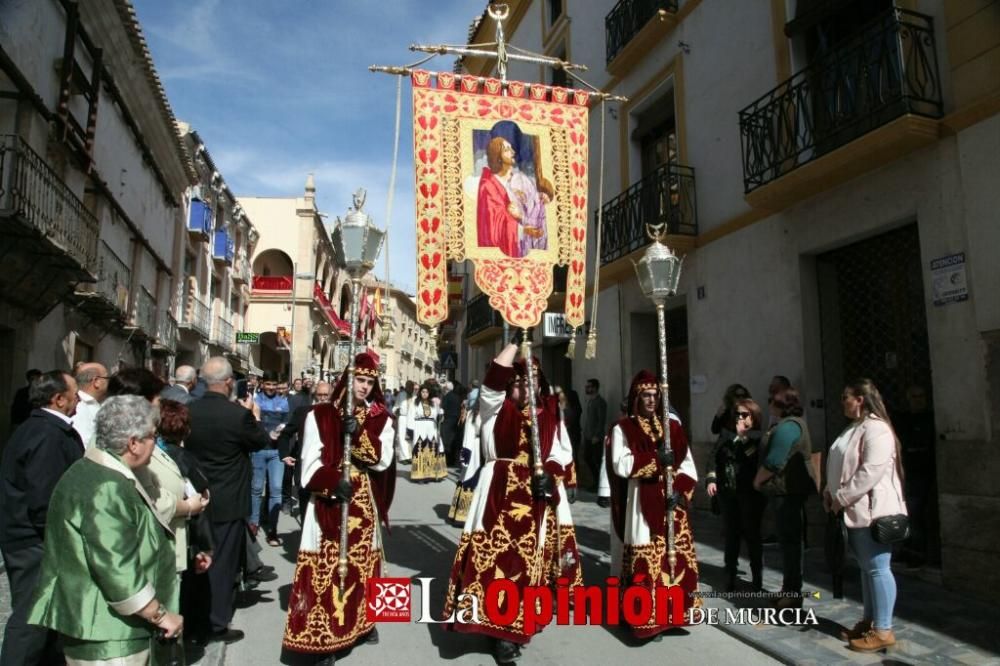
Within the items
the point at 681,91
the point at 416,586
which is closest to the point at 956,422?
the point at 416,586

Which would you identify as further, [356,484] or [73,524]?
[356,484]

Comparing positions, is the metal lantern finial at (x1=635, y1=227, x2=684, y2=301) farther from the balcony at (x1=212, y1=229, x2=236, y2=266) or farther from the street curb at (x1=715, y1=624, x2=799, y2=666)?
the balcony at (x1=212, y1=229, x2=236, y2=266)

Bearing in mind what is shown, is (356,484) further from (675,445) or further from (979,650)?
(979,650)

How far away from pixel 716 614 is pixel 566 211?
136 inches

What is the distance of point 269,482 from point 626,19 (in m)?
9.20

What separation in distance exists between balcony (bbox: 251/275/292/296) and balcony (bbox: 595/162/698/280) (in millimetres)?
27085

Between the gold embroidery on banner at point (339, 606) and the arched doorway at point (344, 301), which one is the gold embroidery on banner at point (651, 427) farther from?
the arched doorway at point (344, 301)

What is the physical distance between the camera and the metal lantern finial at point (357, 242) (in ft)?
17.0

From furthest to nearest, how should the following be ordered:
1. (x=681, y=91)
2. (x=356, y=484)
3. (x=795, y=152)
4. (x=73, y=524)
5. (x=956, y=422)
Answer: (x=681, y=91), (x=795, y=152), (x=956, y=422), (x=356, y=484), (x=73, y=524)

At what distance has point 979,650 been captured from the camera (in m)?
4.33

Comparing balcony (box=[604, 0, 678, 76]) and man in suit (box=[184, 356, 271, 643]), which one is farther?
balcony (box=[604, 0, 678, 76])

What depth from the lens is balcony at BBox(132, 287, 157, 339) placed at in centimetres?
1625

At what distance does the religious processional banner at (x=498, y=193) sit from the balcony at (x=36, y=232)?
5700mm

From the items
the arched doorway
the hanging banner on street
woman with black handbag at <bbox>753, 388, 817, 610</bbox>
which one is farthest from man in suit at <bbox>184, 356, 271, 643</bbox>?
the arched doorway
